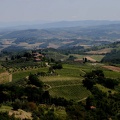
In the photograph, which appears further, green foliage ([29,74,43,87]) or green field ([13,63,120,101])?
green foliage ([29,74,43,87])

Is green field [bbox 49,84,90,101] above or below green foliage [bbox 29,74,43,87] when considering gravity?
below

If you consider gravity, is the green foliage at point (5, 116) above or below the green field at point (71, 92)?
above

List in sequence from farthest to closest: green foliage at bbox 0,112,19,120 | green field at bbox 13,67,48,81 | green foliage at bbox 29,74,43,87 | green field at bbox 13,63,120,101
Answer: green field at bbox 13,67,48,81 → green foliage at bbox 29,74,43,87 → green field at bbox 13,63,120,101 → green foliage at bbox 0,112,19,120

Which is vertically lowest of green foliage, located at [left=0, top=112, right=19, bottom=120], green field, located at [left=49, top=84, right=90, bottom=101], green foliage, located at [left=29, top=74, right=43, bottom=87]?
green field, located at [left=49, top=84, right=90, bottom=101]

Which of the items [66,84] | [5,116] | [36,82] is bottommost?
[66,84]

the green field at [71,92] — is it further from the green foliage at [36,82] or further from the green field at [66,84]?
the green foliage at [36,82]

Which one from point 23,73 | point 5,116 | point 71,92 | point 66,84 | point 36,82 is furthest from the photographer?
point 23,73

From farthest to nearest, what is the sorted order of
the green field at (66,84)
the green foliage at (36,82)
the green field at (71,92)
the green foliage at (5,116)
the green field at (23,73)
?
1. the green field at (23,73)
2. the green foliage at (36,82)
3. the green field at (66,84)
4. the green field at (71,92)
5. the green foliage at (5,116)

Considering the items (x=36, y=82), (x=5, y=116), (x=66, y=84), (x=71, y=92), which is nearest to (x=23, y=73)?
(x=36, y=82)

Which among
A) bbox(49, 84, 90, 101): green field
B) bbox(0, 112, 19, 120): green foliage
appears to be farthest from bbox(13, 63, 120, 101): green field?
bbox(0, 112, 19, 120): green foliage

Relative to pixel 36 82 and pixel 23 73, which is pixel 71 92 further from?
pixel 23 73

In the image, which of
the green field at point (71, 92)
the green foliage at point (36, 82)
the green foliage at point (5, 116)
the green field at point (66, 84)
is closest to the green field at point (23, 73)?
the green field at point (66, 84)

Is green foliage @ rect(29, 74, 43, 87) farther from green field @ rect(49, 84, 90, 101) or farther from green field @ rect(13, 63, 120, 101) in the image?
green field @ rect(49, 84, 90, 101)
